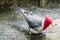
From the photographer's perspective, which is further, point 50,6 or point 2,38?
point 50,6

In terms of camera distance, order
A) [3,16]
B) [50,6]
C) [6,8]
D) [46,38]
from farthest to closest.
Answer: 1. [50,6]
2. [6,8]
3. [3,16]
4. [46,38]

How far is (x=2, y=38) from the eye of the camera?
10.6 ft

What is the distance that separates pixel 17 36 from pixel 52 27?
725mm

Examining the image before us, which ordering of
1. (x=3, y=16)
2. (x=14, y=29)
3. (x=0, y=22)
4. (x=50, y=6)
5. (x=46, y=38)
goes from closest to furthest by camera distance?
(x=46, y=38)
(x=14, y=29)
(x=0, y=22)
(x=3, y=16)
(x=50, y=6)

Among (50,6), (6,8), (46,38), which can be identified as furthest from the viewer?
(50,6)

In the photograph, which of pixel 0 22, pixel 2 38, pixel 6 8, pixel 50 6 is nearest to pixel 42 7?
pixel 50 6

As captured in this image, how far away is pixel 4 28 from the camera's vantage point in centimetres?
354

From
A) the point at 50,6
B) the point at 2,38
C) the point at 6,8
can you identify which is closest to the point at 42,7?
the point at 50,6

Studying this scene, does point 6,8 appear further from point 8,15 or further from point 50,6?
point 50,6

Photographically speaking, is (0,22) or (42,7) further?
(42,7)

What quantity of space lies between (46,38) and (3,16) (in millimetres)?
1216

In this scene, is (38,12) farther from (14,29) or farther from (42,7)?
(14,29)

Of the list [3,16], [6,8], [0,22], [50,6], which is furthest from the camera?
[50,6]

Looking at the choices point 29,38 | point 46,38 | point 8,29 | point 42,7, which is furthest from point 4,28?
point 42,7
